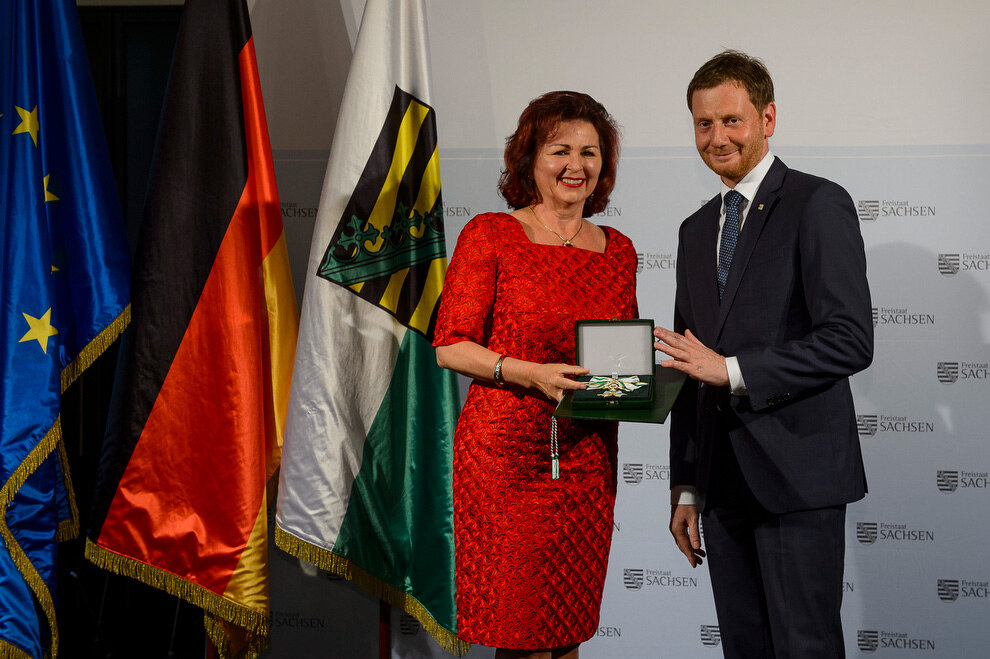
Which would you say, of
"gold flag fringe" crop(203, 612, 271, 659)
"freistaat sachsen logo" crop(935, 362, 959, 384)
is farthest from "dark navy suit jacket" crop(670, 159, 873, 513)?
"gold flag fringe" crop(203, 612, 271, 659)

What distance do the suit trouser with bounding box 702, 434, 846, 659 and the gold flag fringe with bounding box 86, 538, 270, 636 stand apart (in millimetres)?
1490

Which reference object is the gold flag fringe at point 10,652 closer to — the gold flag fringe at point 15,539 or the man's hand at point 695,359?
the gold flag fringe at point 15,539

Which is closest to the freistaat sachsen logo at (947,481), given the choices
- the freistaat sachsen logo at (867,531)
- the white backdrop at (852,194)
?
the white backdrop at (852,194)

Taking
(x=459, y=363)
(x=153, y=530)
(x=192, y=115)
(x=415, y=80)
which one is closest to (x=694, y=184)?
(x=415, y=80)

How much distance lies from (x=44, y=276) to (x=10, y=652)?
1.15 meters

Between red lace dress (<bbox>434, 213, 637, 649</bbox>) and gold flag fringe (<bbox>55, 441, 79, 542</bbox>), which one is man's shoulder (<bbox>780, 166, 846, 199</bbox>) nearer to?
red lace dress (<bbox>434, 213, 637, 649</bbox>)

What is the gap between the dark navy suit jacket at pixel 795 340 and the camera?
1.76 m

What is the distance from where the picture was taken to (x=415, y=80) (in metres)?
2.80

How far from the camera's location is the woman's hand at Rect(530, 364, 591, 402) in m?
1.88

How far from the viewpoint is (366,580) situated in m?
2.65

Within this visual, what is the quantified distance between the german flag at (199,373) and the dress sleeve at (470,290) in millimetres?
862

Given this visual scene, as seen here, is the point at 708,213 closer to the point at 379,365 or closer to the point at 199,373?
the point at 379,365

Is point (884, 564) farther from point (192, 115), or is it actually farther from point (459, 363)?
point (192, 115)

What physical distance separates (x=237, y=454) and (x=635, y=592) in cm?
155
